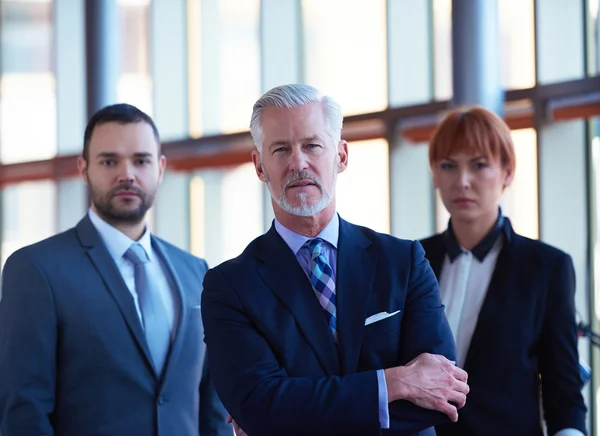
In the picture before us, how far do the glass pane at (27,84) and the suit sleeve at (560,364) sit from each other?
20.1 feet

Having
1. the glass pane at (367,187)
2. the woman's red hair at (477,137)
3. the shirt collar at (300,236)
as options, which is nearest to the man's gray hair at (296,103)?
the shirt collar at (300,236)

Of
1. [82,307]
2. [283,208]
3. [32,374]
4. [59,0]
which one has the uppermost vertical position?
[59,0]

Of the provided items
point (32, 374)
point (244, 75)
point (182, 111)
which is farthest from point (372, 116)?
point (32, 374)

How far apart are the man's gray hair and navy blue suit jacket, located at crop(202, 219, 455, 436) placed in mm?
240

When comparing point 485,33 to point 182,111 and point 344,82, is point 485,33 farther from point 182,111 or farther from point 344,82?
point 182,111

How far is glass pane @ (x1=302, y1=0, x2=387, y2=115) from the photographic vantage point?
600cm

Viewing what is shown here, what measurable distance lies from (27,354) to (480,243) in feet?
4.44

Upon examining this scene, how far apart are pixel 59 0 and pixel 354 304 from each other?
22.2 ft

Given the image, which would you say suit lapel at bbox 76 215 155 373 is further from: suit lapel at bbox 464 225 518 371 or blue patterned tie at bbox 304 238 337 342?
suit lapel at bbox 464 225 518 371

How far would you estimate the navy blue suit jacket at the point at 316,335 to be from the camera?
1.95 m

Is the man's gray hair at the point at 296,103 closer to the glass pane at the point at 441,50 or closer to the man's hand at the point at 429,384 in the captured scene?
the man's hand at the point at 429,384

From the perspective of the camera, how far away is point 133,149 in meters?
2.93

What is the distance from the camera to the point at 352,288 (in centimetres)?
211

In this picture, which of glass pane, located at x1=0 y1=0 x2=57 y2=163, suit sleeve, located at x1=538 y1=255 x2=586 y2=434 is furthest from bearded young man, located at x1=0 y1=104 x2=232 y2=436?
glass pane, located at x1=0 y1=0 x2=57 y2=163
